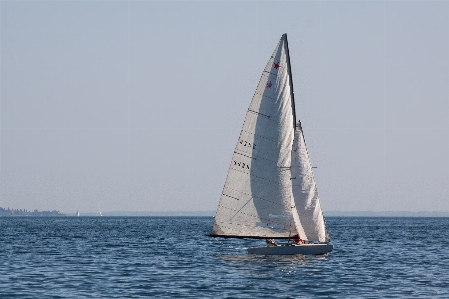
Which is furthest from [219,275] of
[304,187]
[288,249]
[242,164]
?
[304,187]

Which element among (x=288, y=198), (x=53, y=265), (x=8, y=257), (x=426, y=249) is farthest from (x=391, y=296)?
(x=426, y=249)

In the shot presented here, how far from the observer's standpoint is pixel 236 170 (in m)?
53.2

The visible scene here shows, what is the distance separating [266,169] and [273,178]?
2.58 ft

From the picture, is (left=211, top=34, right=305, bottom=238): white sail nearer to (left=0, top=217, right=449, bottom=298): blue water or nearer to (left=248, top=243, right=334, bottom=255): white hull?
(left=248, top=243, right=334, bottom=255): white hull

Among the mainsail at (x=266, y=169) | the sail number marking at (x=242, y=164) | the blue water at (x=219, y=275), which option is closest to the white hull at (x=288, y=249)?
→ the blue water at (x=219, y=275)

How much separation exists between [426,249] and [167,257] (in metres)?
26.0

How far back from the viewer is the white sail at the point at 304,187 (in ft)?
178

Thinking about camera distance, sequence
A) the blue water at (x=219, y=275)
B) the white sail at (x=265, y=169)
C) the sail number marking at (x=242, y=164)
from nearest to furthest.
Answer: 1. the blue water at (x=219, y=275)
2. the white sail at (x=265, y=169)
3. the sail number marking at (x=242, y=164)

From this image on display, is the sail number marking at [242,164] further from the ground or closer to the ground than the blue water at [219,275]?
further from the ground

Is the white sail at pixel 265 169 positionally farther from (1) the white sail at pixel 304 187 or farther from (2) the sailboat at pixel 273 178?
(1) the white sail at pixel 304 187

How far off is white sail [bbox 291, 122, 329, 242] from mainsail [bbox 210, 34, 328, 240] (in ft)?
0.68

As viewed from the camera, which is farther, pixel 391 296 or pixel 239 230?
pixel 239 230

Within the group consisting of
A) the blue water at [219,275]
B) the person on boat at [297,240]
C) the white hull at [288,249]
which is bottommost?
the blue water at [219,275]

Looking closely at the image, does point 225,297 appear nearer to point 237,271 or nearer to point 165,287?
point 165,287
